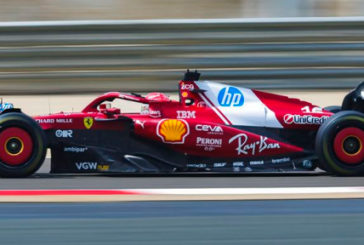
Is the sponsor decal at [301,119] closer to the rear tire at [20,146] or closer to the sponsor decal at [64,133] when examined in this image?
the sponsor decal at [64,133]

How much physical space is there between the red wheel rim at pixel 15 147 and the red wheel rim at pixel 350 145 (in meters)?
2.83

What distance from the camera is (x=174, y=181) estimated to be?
283 inches

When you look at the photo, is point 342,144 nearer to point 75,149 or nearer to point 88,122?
point 88,122

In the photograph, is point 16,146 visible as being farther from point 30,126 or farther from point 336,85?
point 336,85

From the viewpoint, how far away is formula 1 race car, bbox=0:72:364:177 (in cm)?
752

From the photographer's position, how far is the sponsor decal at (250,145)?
7555mm

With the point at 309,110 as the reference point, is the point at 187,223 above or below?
below

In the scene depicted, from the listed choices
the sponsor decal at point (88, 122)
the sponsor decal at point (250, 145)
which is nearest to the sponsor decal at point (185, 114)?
the sponsor decal at point (250, 145)

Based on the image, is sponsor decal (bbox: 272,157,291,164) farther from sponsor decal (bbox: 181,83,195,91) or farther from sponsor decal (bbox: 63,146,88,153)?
sponsor decal (bbox: 63,146,88,153)

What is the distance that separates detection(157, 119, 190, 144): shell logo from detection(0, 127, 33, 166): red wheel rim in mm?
1204
